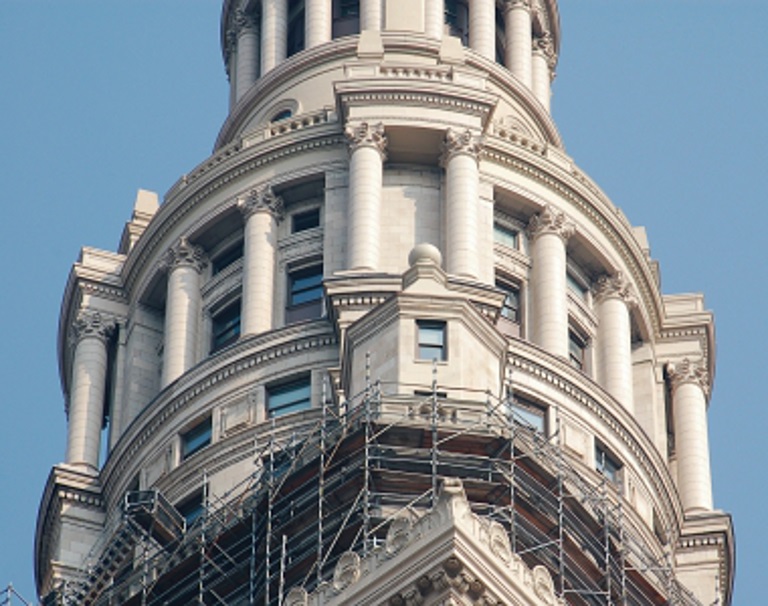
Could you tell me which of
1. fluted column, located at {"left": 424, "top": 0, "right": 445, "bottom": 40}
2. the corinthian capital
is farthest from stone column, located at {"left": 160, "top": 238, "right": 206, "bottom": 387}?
fluted column, located at {"left": 424, "top": 0, "right": 445, "bottom": 40}

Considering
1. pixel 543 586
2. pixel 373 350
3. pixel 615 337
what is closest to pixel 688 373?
pixel 615 337

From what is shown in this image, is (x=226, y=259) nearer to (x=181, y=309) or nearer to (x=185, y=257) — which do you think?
(x=185, y=257)

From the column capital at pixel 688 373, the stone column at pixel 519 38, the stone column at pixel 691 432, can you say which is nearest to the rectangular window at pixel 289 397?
the stone column at pixel 691 432

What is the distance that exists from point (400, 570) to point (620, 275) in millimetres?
37097

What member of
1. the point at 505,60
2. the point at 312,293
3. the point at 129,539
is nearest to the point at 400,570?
the point at 129,539

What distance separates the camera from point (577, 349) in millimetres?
101625

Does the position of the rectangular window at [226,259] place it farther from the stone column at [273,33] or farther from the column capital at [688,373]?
the column capital at [688,373]

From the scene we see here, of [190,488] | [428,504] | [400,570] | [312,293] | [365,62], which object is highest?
[365,62]

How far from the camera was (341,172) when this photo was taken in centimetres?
10212

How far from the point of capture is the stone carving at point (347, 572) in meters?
69.6

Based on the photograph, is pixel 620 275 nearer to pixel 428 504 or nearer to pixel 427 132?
pixel 427 132

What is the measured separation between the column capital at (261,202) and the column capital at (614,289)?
1094 centimetres

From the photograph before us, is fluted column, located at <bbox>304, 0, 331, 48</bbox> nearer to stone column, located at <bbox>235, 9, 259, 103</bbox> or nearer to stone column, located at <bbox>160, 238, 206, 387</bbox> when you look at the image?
stone column, located at <bbox>235, 9, 259, 103</bbox>

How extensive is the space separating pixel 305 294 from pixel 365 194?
3.71m
